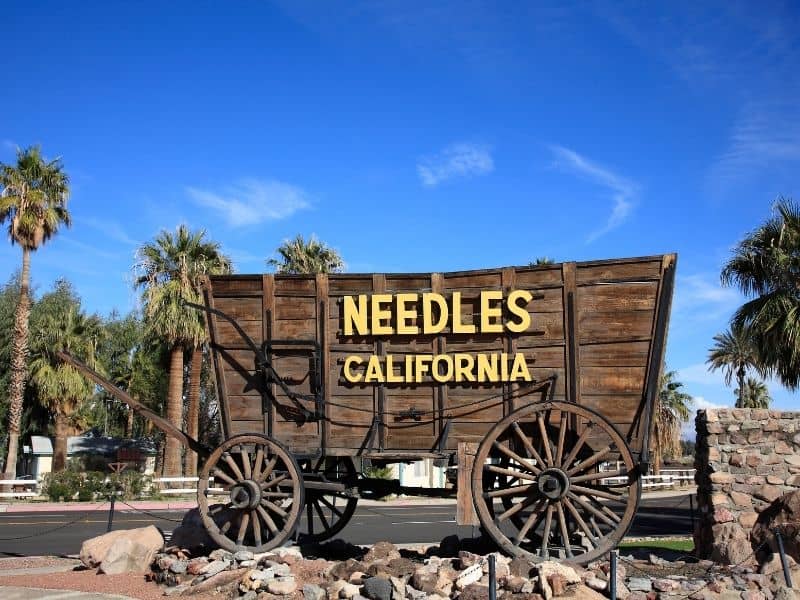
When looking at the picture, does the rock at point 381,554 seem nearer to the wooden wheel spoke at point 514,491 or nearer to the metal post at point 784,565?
the wooden wheel spoke at point 514,491

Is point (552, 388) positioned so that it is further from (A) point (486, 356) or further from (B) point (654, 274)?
(B) point (654, 274)

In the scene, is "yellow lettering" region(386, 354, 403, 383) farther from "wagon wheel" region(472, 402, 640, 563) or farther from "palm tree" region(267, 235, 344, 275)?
"palm tree" region(267, 235, 344, 275)

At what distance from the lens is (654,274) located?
31.1ft

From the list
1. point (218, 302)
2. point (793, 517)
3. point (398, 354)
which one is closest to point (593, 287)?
point (398, 354)

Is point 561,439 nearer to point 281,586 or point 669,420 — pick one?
point 281,586

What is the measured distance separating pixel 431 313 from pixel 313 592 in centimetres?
370

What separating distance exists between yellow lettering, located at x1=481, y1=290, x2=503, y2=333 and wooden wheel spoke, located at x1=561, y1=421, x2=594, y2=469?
161cm

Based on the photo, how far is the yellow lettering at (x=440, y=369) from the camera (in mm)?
9961

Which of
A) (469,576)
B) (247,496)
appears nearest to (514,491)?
(469,576)

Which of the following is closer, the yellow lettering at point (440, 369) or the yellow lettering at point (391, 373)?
the yellow lettering at point (440, 369)

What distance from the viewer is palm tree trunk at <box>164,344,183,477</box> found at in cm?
2905

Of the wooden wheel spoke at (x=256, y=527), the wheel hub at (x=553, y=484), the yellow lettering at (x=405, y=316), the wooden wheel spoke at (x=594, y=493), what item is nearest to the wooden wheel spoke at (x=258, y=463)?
the wooden wheel spoke at (x=256, y=527)

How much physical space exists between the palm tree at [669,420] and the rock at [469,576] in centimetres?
2972

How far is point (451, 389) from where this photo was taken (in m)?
10.0
